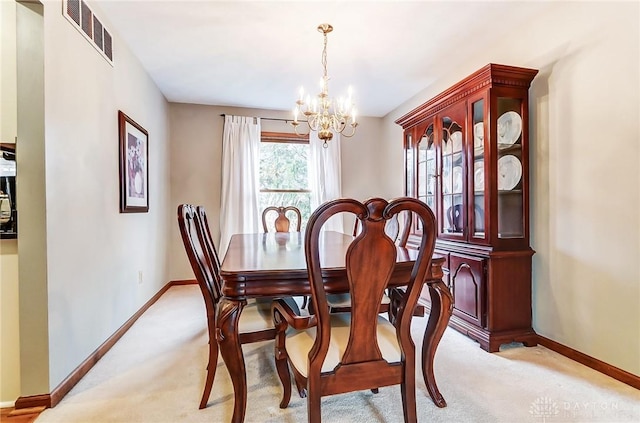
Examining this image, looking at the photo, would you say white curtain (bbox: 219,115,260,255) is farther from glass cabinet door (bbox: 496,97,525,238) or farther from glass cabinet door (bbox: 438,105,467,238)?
glass cabinet door (bbox: 496,97,525,238)

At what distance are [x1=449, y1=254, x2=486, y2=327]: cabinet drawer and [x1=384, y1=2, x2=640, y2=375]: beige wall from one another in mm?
410

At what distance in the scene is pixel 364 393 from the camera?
5.67 feet

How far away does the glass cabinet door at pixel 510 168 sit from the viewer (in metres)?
2.39

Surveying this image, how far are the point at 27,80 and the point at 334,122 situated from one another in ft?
6.40

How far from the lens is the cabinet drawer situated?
7.72 feet

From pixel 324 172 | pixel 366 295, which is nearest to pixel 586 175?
pixel 366 295

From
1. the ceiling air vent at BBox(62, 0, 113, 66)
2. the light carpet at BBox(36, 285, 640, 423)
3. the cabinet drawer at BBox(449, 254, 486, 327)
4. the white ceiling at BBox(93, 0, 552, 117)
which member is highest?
the white ceiling at BBox(93, 0, 552, 117)

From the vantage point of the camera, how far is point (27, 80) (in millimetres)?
1631

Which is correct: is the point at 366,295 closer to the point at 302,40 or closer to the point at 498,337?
the point at 498,337

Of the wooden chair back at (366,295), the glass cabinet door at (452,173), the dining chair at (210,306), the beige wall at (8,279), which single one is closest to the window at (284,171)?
the glass cabinet door at (452,173)

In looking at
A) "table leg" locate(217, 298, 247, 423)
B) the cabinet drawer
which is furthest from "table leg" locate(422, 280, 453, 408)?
"table leg" locate(217, 298, 247, 423)

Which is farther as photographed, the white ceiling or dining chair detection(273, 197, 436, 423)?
the white ceiling

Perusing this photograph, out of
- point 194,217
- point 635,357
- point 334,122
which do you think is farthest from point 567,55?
point 194,217

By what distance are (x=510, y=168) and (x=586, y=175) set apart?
0.47 metres
